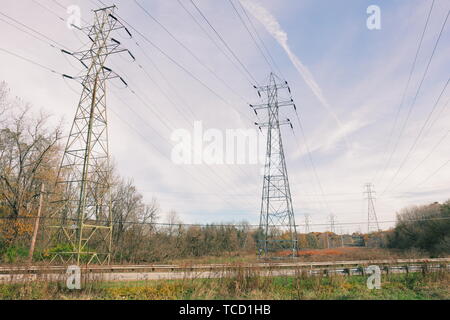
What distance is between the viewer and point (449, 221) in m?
36.1

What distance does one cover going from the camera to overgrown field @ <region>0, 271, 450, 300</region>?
410 inches

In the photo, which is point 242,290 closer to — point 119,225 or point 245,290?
point 245,290

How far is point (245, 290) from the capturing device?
38.1 feet

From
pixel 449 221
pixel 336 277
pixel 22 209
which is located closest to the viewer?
pixel 336 277
